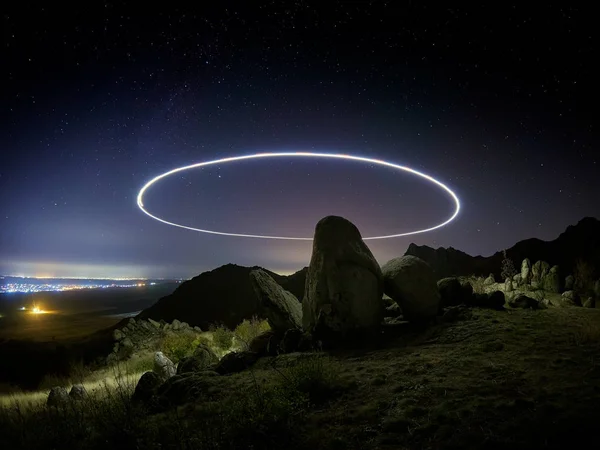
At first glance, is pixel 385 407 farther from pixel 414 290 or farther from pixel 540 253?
pixel 540 253

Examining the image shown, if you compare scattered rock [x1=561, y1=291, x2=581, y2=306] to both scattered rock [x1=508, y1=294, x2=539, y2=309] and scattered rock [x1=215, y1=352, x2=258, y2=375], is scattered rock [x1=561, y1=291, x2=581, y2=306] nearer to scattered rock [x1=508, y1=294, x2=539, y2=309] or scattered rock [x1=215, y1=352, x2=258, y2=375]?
scattered rock [x1=508, y1=294, x2=539, y2=309]

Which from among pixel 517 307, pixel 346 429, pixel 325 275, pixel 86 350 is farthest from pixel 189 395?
pixel 86 350

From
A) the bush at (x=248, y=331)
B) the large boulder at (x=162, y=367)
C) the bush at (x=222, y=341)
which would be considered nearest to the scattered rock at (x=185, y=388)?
the large boulder at (x=162, y=367)

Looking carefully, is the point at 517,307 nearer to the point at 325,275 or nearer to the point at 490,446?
the point at 325,275

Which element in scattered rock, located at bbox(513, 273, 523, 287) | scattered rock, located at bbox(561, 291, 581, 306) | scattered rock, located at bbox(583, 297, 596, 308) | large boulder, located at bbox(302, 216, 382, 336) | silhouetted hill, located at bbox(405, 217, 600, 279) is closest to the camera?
large boulder, located at bbox(302, 216, 382, 336)

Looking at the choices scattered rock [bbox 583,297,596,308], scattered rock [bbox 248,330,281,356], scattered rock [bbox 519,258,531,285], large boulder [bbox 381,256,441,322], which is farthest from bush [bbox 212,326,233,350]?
scattered rock [bbox 519,258,531,285]

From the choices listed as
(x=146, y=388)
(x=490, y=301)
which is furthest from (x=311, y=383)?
(x=490, y=301)

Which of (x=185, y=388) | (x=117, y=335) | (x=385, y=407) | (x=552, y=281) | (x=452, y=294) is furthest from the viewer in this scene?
(x=117, y=335)
